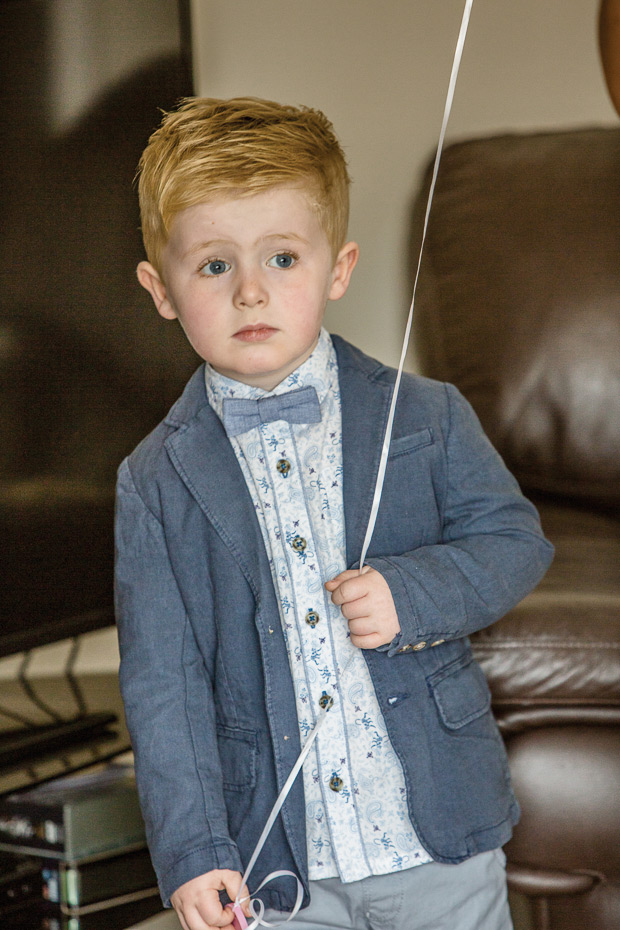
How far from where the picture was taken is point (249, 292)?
29.5 inches

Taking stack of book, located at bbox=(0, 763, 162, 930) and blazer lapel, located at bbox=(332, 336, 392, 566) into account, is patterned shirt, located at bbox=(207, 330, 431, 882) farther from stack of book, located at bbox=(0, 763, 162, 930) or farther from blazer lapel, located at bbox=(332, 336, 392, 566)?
stack of book, located at bbox=(0, 763, 162, 930)

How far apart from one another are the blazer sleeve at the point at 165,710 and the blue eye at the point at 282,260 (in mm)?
236

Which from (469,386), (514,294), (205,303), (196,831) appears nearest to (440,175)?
(514,294)

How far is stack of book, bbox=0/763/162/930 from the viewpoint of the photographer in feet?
3.52

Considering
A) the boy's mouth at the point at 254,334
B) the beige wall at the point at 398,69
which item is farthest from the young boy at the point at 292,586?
the beige wall at the point at 398,69

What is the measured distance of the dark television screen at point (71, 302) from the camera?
116 centimetres

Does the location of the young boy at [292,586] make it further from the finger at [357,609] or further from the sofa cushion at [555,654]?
the sofa cushion at [555,654]

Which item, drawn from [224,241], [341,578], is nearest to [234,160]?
[224,241]

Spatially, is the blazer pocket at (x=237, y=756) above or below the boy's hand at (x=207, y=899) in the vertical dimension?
above

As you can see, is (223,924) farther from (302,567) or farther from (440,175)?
(440,175)

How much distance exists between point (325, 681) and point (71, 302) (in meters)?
0.69

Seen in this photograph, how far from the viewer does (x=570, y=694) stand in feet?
3.16

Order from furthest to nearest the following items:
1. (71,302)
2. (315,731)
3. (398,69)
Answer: (398,69) < (71,302) < (315,731)

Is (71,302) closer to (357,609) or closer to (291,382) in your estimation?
(291,382)
